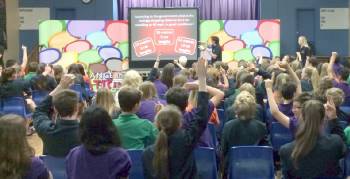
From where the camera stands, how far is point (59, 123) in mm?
4062

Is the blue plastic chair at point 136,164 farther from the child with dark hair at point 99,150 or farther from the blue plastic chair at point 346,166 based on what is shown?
the blue plastic chair at point 346,166

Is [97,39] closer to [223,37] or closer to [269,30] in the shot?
Answer: [223,37]

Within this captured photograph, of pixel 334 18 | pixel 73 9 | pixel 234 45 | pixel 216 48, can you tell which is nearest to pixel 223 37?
pixel 234 45

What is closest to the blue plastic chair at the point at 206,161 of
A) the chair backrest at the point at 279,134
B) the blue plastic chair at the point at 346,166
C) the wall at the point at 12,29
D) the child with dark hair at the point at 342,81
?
the blue plastic chair at the point at 346,166

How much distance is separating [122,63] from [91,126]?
1186 centimetres

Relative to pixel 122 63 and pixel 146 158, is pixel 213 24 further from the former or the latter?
pixel 146 158

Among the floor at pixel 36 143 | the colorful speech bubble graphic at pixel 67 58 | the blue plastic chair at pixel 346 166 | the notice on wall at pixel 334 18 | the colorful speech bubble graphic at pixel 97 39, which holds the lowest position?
the floor at pixel 36 143

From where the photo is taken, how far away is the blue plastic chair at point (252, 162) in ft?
15.1

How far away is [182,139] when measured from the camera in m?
3.79

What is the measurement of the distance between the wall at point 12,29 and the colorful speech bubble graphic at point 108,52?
3.64 m

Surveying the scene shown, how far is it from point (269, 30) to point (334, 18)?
351 centimetres

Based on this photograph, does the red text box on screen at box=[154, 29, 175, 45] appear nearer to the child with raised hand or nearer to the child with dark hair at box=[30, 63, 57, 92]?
the child with dark hair at box=[30, 63, 57, 92]

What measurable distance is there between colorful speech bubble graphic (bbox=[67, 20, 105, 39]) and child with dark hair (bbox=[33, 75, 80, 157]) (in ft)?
35.5

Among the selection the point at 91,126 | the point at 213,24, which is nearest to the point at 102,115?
the point at 91,126
